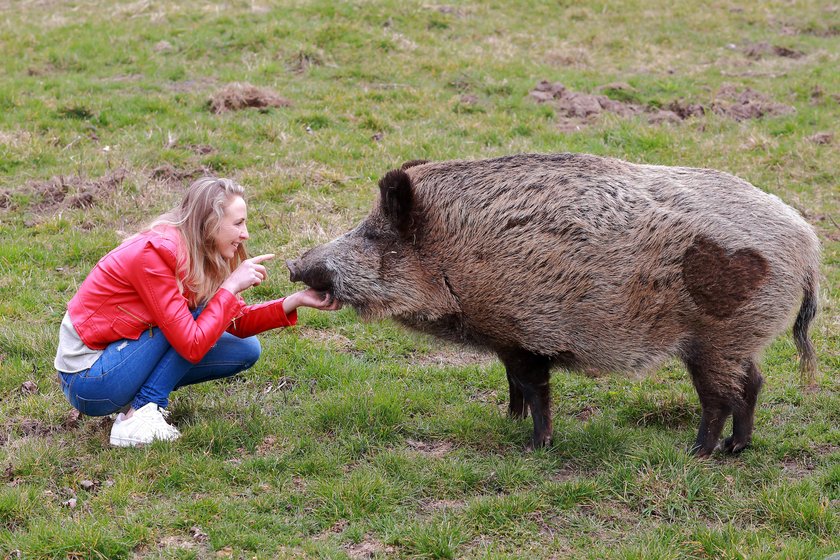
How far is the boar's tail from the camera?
5.36 metres

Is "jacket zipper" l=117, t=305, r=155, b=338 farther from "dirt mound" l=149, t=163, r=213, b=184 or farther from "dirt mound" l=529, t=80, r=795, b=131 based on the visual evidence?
"dirt mound" l=529, t=80, r=795, b=131

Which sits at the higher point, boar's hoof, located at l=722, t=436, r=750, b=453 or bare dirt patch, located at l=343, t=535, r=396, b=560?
bare dirt patch, located at l=343, t=535, r=396, b=560

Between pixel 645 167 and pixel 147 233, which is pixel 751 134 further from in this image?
pixel 147 233

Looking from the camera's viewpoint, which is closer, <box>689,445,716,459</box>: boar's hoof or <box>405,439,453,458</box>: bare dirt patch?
<box>689,445,716,459</box>: boar's hoof

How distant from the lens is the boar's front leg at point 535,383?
17.9 feet

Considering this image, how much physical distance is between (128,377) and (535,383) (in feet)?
7.88

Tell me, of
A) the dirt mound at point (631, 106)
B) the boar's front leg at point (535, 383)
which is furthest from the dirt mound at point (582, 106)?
the boar's front leg at point (535, 383)

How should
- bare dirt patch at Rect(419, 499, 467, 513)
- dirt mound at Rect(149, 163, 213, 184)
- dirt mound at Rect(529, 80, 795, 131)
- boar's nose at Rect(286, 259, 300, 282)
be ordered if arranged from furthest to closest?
dirt mound at Rect(529, 80, 795, 131) → dirt mound at Rect(149, 163, 213, 184) → boar's nose at Rect(286, 259, 300, 282) → bare dirt patch at Rect(419, 499, 467, 513)

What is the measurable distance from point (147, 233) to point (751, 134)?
8.29 m

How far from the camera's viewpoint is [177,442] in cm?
530

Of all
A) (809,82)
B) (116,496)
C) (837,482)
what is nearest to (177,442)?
(116,496)

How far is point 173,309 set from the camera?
5.00 meters

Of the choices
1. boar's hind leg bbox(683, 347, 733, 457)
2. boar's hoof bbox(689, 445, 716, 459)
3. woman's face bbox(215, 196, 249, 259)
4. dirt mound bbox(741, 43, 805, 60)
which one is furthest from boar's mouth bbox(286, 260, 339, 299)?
dirt mound bbox(741, 43, 805, 60)

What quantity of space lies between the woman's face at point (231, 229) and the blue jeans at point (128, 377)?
486 millimetres
